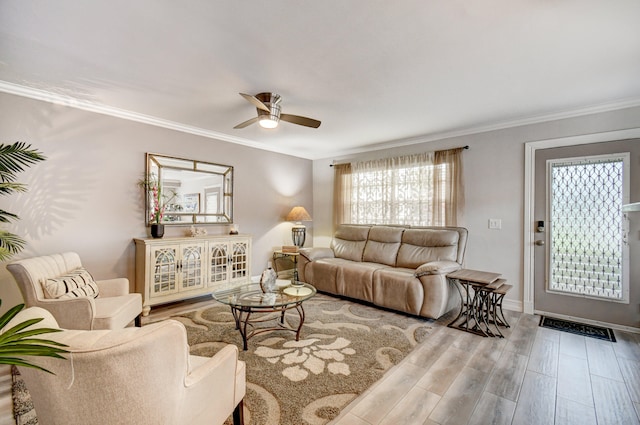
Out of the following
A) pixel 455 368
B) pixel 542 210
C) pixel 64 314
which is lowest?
pixel 455 368

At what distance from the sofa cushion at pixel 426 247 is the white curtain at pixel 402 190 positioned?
37cm

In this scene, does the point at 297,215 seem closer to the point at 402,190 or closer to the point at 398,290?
the point at 402,190

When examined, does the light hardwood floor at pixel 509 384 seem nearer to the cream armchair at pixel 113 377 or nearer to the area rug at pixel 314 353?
the area rug at pixel 314 353

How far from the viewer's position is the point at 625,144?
3049mm

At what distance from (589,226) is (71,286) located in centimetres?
515

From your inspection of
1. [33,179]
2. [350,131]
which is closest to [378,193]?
[350,131]

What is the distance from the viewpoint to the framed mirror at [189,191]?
3748 millimetres

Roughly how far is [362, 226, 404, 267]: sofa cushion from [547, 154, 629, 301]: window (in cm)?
184

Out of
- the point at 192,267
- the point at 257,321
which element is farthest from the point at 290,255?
the point at 257,321

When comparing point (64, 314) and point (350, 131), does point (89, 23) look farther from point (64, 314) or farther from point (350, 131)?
point (350, 131)

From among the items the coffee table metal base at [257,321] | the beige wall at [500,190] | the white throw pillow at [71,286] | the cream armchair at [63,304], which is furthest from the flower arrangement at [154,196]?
the beige wall at [500,190]

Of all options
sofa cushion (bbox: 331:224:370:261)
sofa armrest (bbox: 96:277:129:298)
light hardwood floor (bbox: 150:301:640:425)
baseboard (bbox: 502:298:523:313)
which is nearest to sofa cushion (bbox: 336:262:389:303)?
sofa cushion (bbox: 331:224:370:261)

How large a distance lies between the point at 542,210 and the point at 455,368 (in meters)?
2.41

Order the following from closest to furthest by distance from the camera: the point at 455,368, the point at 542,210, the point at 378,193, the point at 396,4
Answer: the point at 396,4 < the point at 455,368 < the point at 542,210 < the point at 378,193
